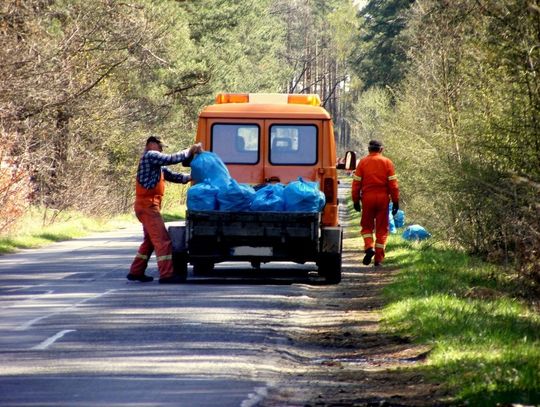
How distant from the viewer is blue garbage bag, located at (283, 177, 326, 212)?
19.0 meters

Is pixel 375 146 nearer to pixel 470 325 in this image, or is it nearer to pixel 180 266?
pixel 180 266

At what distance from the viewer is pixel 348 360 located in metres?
12.3

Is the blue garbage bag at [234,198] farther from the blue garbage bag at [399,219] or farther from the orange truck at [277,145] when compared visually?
the blue garbage bag at [399,219]

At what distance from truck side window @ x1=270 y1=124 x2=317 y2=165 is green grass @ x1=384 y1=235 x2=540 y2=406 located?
2284 millimetres

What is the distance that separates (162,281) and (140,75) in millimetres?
32289

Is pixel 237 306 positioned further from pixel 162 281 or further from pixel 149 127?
pixel 149 127

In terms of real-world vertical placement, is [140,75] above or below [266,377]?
above

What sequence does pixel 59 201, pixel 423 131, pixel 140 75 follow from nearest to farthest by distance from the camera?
pixel 423 131 → pixel 59 201 → pixel 140 75

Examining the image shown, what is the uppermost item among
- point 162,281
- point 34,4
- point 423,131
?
point 34,4

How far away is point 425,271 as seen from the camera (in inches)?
781

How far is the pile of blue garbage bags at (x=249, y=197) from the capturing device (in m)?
19.0

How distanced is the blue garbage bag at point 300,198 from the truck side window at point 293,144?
1.60 metres

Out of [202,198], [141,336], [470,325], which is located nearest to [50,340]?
[141,336]

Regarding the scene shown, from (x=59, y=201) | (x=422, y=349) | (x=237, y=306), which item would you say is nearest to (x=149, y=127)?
(x=59, y=201)
